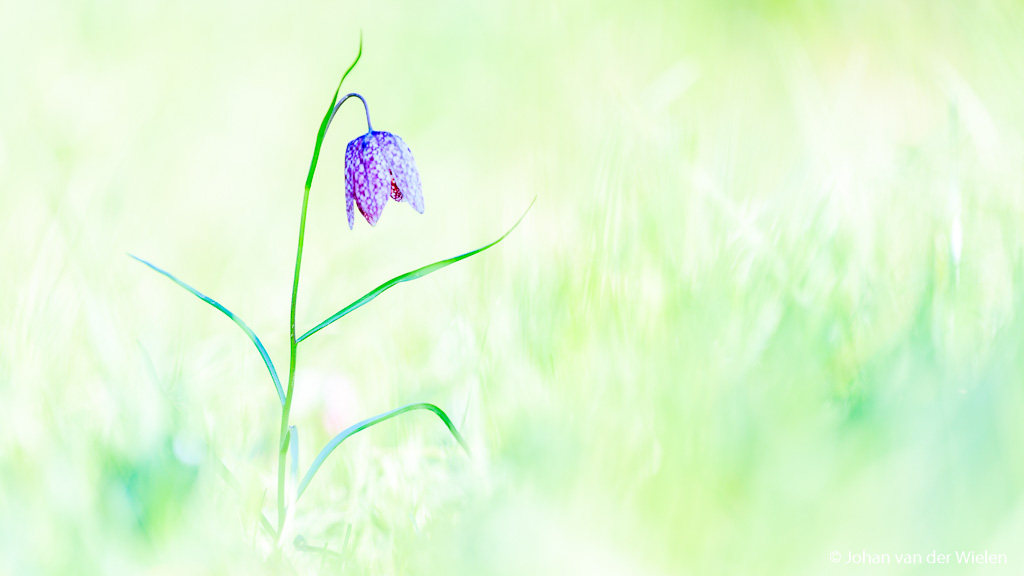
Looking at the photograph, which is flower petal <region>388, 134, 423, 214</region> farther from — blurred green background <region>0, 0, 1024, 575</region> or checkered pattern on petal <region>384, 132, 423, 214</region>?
blurred green background <region>0, 0, 1024, 575</region>

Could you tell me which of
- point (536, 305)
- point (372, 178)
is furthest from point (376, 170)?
point (536, 305)

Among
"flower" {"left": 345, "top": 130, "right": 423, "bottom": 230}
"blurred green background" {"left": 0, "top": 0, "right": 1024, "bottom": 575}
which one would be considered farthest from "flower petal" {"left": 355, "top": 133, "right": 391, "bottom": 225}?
"blurred green background" {"left": 0, "top": 0, "right": 1024, "bottom": 575}

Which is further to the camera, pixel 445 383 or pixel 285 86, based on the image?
pixel 285 86

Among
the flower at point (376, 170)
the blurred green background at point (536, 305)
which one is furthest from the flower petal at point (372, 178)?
the blurred green background at point (536, 305)

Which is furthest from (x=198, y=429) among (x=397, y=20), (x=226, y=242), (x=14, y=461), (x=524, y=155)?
(x=397, y=20)

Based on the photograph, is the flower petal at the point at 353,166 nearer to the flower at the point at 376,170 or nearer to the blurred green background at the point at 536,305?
the flower at the point at 376,170

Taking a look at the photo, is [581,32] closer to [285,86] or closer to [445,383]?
[285,86]
